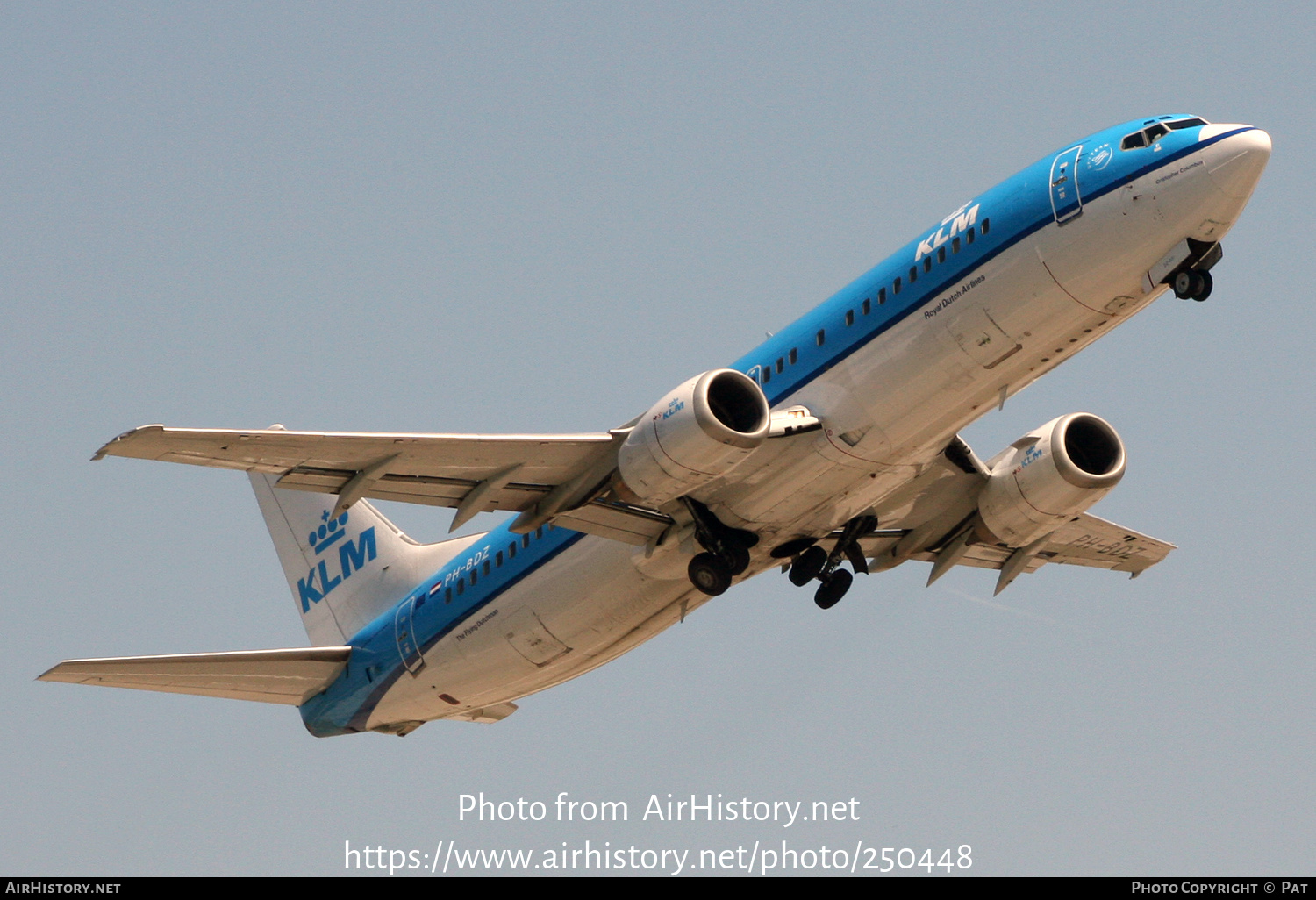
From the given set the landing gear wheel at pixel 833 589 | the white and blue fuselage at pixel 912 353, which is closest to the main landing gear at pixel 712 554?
the white and blue fuselage at pixel 912 353

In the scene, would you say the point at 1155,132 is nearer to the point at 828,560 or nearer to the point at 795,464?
the point at 795,464

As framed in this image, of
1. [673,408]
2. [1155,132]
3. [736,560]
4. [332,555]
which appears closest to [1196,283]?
[1155,132]

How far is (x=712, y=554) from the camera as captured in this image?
2817 centimetres

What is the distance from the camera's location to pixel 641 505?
28.6 metres

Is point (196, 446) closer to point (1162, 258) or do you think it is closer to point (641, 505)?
point (641, 505)

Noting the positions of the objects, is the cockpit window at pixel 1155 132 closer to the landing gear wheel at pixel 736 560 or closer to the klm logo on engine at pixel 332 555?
the landing gear wheel at pixel 736 560

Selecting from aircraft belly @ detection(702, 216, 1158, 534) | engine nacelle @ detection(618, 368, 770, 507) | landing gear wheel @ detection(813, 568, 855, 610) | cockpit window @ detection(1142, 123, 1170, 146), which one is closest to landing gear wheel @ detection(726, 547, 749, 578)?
aircraft belly @ detection(702, 216, 1158, 534)

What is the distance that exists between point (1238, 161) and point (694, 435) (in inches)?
345

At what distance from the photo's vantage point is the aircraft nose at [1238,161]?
24156 millimetres

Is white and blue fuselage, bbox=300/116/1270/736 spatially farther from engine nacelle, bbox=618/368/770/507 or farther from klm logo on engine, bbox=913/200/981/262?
engine nacelle, bbox=618/368/770/507

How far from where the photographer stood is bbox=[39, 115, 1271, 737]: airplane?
Answer: 25.2 meters

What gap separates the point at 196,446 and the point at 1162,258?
14486mm
